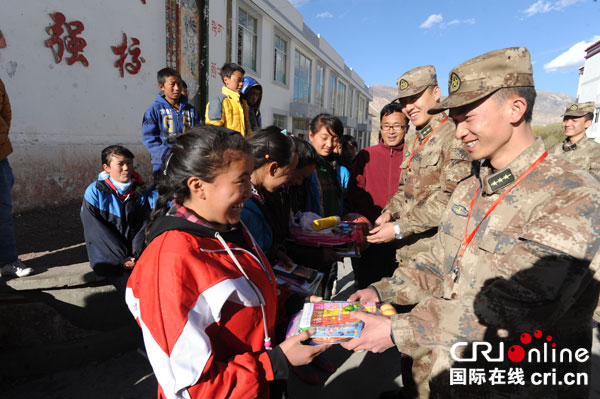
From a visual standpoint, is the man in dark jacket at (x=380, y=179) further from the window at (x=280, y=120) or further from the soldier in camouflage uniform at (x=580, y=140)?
the window at (x=280, y=120)

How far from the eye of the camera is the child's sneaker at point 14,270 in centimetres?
294

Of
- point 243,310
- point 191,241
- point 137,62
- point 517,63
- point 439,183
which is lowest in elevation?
point 243,310

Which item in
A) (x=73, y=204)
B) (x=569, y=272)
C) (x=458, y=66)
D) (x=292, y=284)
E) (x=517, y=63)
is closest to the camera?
(x=569, y=272)

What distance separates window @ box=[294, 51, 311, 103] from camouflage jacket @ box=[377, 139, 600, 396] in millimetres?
14536

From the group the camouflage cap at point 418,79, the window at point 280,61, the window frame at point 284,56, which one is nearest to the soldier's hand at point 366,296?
the camouflage cap at point 418,79

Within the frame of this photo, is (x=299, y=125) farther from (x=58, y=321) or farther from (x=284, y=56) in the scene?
(x=58, y=321)

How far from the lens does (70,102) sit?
208 inches

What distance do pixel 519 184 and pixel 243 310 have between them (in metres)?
1.17

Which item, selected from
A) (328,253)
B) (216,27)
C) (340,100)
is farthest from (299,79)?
(328,253)

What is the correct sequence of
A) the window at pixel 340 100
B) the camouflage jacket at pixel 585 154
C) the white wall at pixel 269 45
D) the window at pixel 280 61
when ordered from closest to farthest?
the camouflage jacket at pixel 585 154, the white wall at pixel 269 45, the window at pixel 280 61, the window at pixel 340 100

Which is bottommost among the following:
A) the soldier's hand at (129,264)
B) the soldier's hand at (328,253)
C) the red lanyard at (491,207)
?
the soldier's hand at (129,264)

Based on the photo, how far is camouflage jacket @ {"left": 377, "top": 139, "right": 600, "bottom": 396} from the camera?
1109mm

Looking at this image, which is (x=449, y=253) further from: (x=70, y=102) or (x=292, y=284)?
(x=70, y=102)

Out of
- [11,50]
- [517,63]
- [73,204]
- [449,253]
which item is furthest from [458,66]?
[73,204]
